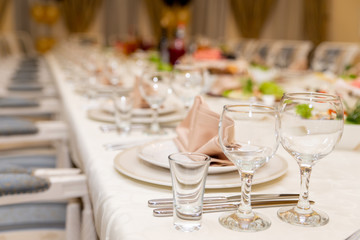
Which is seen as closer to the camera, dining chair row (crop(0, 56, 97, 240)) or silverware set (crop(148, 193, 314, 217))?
silverware set (crop(148, 193, 314, 217))

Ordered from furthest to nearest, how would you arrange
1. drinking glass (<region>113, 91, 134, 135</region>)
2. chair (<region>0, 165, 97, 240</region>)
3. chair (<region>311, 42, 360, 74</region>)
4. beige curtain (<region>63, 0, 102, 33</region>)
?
beige curtain (<region>63, 0, 102, 33</region>)
chair (<region>311, 42, 360, 74</region>)
drinking glass (<region>113, 91, 134, 135</region>)
chair (<region>0, 165, 97, 240</region>)

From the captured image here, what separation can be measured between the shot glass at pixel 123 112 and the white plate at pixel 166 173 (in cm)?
35

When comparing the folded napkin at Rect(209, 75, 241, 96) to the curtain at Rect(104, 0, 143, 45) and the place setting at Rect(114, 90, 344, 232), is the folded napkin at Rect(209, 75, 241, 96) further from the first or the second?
the curtain at Rect(104, 0, 143, 45)

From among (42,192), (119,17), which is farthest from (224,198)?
(119,17)

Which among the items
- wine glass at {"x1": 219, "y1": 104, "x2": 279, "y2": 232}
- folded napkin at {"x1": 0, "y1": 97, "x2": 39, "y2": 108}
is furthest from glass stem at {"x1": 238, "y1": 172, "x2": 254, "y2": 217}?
folded napkin at {"x1": 0, "y1": 97, "x2": 39, "y2": 108}

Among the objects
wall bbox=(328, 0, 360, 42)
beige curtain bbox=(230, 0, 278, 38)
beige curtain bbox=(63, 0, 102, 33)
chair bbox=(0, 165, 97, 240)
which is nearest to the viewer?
chair bbox=(0, 165, 97, 240)

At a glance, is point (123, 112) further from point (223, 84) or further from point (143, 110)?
point (223, 84)

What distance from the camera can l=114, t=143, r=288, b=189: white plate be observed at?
833mm

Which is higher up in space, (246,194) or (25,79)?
(246,194)

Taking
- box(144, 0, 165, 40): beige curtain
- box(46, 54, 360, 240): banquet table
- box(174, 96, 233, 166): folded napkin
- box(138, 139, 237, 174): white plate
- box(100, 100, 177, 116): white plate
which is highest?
box(144, 0, 165, 40): beige curtain

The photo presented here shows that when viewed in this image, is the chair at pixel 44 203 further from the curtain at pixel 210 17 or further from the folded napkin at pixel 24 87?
the curtain at pixel 210 17

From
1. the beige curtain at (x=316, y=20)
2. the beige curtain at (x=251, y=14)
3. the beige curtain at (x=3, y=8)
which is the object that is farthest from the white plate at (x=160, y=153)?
the beige curtain at (x=251, y=14)

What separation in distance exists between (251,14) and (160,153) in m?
9.75

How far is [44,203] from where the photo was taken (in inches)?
56.8
